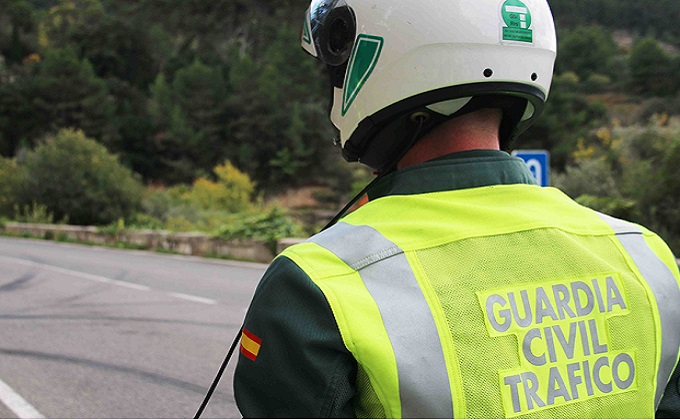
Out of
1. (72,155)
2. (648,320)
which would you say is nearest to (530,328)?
(648,320)

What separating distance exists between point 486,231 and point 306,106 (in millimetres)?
66515

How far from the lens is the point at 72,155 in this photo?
34.2 metres

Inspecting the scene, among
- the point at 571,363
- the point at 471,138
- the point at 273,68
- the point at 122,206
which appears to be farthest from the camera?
the point at 273,68

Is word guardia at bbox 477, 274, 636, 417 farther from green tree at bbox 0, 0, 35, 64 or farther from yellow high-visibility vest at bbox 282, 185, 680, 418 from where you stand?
green tree at bbox 0, 0, 35, 64

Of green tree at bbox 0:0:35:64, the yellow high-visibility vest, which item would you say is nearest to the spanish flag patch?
the yellow high-visibility vest

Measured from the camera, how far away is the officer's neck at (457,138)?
1263 mm

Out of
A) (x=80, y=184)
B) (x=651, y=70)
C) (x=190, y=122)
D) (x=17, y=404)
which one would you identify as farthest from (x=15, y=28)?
(x=17, y=404)

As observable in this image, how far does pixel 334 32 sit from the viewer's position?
1.44 meters

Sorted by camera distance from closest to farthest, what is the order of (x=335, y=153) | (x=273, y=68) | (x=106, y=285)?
1. (x=106, y=285)
2. (x=335, y=153)
3. (x=273, y=68)

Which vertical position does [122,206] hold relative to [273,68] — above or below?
below

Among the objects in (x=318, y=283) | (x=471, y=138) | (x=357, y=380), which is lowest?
(x=357, y=380)

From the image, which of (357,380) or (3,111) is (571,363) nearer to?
(357,380)

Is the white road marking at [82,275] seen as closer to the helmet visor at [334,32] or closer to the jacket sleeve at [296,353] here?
the helmet visor at [334,32]

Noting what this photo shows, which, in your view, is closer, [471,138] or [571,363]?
[571,363]
